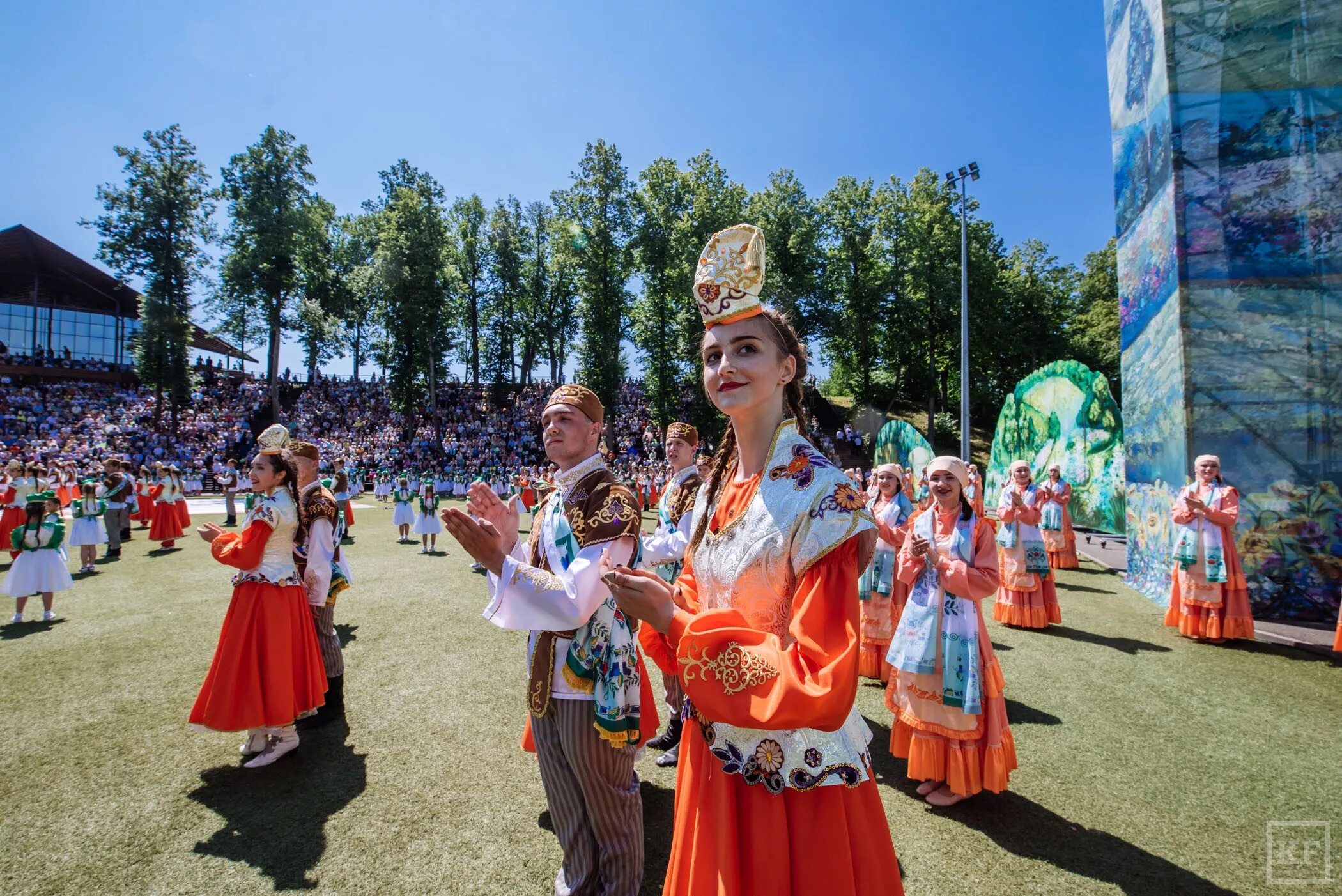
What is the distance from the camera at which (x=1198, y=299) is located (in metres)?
9.15

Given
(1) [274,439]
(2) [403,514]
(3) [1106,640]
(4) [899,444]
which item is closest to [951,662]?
(3) [1106,640]

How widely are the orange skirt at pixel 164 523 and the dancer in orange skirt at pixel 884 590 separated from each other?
1535 cm

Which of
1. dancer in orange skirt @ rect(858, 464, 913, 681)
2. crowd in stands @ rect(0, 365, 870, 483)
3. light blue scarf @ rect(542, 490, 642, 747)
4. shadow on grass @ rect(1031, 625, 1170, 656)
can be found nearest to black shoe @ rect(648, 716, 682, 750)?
light blue scarf @ rect(542, 490, 642, 747)

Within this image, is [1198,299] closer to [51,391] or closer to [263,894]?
[263,894]

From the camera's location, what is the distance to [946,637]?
3.91 m

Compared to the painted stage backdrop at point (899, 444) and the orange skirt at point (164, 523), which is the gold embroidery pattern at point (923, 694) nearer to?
the painted stage backdrop at point (899, 444)

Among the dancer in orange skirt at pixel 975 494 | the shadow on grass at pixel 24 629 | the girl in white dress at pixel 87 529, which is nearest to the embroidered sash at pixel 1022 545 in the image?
the dancer in orange skirt at pixel 975 494

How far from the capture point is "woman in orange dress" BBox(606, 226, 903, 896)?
4.42 feet

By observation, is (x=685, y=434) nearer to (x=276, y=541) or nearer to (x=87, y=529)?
(x=276, y=541)

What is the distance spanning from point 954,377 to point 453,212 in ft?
116

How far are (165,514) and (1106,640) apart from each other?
18.4 m

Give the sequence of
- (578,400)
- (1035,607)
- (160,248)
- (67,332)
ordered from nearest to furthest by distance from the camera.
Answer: (578,400) < (1035,607) < (160,248) < (67,332)

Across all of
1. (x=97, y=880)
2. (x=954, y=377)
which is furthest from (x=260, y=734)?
(x=954, y=377)

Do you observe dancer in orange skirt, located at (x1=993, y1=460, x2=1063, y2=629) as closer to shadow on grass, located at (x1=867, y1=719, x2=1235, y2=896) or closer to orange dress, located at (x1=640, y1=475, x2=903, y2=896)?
shadow on grass, located at (x1=867, y1=719, x2=1235, y2=896)
